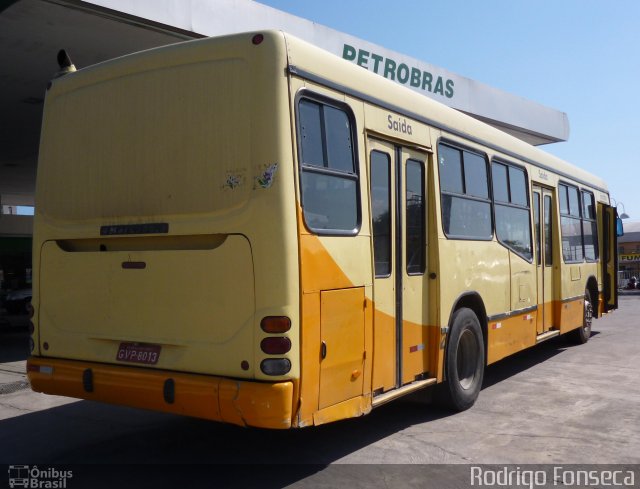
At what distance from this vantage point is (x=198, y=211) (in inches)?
192

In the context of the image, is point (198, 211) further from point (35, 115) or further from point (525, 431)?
point (35, 115)

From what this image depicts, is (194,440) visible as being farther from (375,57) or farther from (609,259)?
(375,57)

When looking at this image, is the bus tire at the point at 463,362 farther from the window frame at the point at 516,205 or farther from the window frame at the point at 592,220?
the window frame at the point at 592,220

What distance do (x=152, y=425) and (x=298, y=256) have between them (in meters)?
3.25

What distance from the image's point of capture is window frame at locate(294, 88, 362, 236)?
4738mm

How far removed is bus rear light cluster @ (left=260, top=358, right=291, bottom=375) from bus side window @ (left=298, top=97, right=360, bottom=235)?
0.97m

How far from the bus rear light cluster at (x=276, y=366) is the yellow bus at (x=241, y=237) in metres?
0.02

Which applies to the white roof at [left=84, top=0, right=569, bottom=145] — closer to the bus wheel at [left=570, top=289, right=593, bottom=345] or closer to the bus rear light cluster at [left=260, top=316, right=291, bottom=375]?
the bus rear light cluster at [left=260, top=316, right=291, bottom=375]

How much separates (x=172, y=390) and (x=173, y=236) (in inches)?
44.7

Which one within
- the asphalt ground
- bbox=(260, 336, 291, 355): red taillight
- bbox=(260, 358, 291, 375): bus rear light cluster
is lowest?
the asphalt ground

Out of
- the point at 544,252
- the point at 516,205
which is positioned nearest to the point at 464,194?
the point at 516,205

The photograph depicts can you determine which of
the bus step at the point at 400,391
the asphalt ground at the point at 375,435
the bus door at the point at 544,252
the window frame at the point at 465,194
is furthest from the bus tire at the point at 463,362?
the bus door at the point at 544,252

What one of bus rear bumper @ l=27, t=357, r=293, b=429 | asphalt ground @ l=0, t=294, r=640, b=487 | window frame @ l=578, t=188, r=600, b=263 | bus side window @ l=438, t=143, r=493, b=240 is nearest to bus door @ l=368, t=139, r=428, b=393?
bus side window @ l=438, t=143, r=493, b=240

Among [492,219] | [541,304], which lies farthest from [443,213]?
[541,304]
